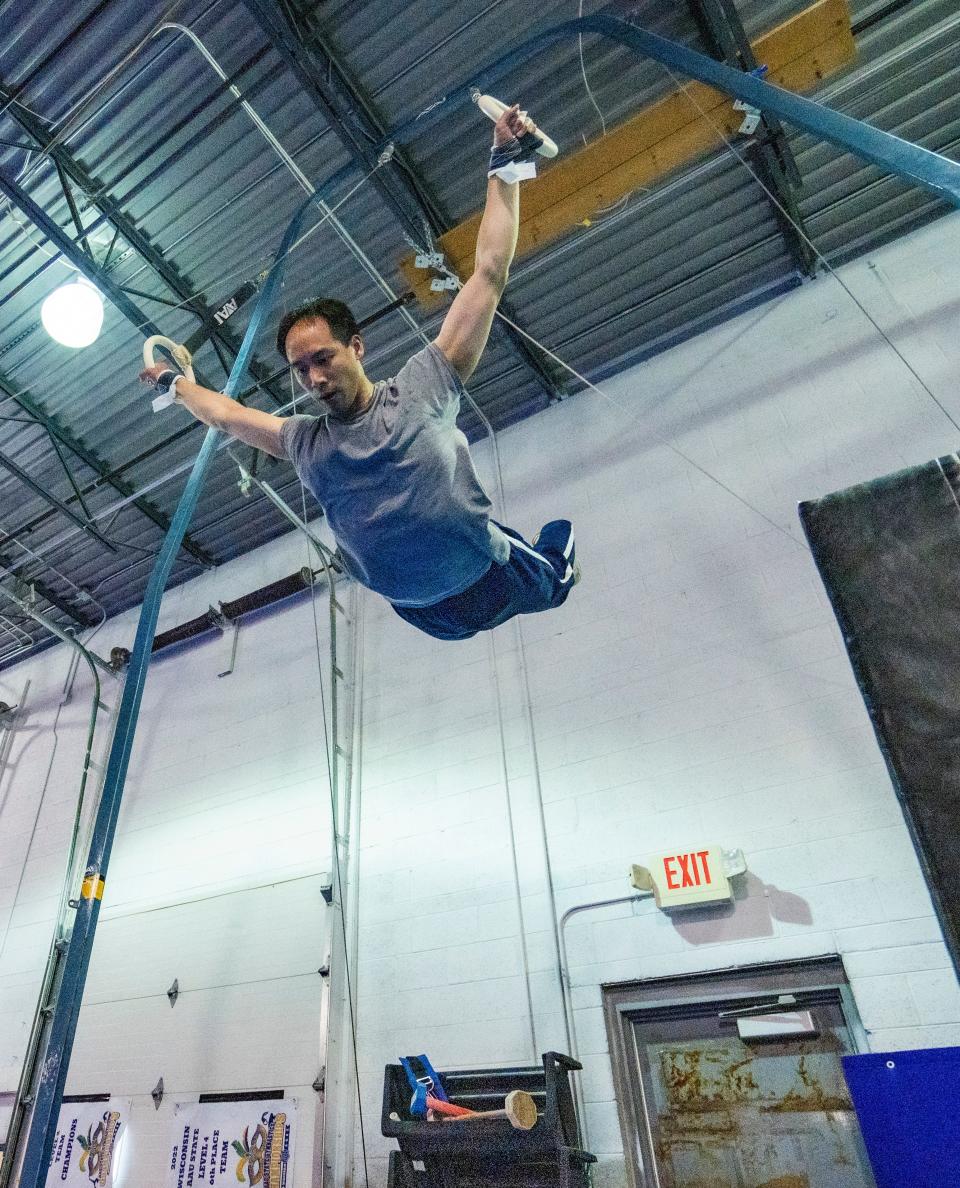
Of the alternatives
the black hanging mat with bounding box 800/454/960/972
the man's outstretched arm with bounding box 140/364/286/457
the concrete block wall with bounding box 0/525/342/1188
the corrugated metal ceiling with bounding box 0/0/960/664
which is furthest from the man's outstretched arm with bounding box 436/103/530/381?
the concrete block wall with bounding box 0/525/342/1188

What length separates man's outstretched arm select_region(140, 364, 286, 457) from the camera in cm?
209

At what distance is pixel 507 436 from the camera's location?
5.82m

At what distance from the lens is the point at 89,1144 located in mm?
4531

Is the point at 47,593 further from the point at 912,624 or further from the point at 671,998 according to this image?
the point at 912,624

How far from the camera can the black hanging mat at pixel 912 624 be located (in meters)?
1.22

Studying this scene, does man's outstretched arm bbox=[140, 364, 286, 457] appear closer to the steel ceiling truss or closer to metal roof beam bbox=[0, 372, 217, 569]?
the steel ceiling truss

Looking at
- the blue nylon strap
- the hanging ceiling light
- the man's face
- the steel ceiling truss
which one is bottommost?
the blue nylon strap

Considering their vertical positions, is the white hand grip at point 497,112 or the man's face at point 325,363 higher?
the white hand grip at point 497,112

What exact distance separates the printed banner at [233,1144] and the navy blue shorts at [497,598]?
3204 mm

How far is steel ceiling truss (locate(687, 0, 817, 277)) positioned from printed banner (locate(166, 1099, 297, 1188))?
5.60 metres

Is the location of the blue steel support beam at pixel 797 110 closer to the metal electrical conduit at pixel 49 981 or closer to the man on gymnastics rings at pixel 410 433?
the man on gymnastics rings at pixel 410 433

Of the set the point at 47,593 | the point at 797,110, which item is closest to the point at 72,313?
the point at 797,110

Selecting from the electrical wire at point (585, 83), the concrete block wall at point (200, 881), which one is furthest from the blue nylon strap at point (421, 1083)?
the electrical wire at point (585, 83)

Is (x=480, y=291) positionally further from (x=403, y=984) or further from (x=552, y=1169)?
(x=403, y=984)
